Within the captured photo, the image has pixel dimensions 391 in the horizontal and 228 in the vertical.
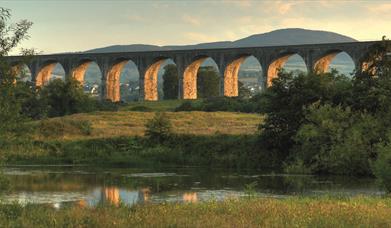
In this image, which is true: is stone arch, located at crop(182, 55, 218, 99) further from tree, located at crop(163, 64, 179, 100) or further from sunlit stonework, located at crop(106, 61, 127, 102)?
tree, located at crop(163, 64, 179, 100)

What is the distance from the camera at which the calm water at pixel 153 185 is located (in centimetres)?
2867

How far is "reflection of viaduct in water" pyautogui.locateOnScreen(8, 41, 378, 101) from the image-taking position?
92312 millimetres

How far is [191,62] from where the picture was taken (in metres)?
104

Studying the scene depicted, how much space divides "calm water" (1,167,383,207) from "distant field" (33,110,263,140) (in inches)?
470

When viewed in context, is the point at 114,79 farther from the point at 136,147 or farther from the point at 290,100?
the point at 290,100

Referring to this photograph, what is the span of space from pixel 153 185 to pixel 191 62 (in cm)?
7040

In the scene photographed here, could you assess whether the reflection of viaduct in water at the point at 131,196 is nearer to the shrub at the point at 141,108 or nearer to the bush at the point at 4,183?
the bush at the point at 4,183

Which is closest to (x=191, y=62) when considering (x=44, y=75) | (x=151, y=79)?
(x=151, y=79)

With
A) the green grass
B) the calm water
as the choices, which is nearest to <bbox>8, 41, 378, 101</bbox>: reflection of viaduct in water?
the green grass

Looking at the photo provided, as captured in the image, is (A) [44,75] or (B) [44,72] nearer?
(B) [44,72]

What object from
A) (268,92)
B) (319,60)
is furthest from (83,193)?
(319,60)

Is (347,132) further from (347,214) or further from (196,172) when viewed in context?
(347,214)

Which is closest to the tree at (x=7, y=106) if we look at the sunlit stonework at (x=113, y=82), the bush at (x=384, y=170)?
the bush at (x=384, y=170)

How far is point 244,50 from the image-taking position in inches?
3962
